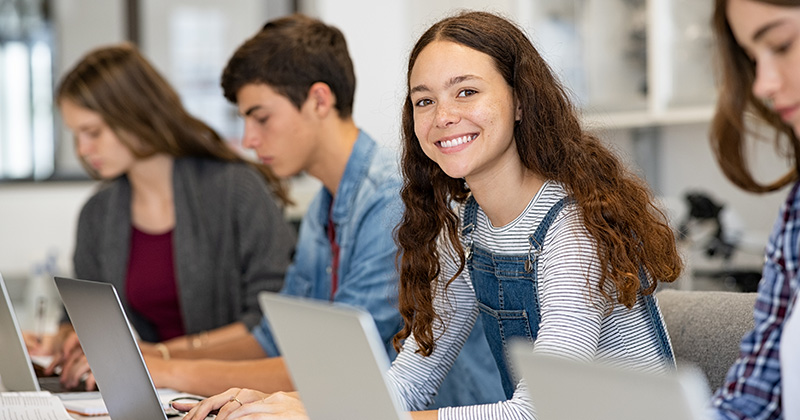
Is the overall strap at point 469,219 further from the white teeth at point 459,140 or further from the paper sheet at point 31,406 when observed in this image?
the paper sheet at point 31,406

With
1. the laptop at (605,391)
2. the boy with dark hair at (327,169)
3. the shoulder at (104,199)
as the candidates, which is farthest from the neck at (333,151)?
the laptop at (605,391)

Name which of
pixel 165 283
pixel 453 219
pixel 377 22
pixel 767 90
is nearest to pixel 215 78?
pixel 377 22

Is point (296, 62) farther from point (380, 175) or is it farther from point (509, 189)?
point (509, 189)

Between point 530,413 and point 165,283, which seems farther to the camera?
point 165,283

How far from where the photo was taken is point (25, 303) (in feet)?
12.8

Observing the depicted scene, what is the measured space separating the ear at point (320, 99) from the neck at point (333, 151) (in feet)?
0.08

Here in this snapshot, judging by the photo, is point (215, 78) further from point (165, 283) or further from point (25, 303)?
point (165, 283)

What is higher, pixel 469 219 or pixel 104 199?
pixel 469 219

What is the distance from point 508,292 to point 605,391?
0.66 m

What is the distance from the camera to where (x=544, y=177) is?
1.31m

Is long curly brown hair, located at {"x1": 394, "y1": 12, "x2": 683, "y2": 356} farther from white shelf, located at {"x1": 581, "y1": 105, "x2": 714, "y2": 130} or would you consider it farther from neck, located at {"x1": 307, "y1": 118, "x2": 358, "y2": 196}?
white shelf, located at {"x1": 581, "y1": 105, "x2": 714, "y2": 130}

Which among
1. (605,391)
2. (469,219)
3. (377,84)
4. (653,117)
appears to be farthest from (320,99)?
(377,84)

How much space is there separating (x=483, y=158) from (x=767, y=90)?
0.47 m

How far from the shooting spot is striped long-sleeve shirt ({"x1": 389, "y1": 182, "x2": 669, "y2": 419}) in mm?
1145
